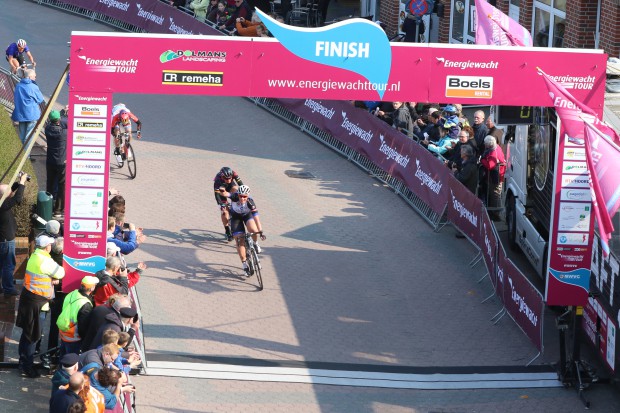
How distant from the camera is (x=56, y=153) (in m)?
21.3

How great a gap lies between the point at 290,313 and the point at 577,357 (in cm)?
445

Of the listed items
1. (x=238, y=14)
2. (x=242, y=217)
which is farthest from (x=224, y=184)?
(x=238, y=14)

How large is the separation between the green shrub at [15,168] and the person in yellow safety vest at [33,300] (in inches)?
125

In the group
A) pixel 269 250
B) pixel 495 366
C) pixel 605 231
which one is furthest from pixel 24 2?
pixel 605 231

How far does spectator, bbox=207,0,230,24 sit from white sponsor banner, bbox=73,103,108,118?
57.0ft

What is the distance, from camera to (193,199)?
2347cm

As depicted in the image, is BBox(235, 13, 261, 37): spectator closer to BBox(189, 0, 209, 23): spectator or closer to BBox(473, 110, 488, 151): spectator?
BBox(189, 0, 209, 23): spectator

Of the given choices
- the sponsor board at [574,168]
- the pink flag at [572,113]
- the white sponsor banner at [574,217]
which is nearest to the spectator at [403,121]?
the white sponsor banner at [574,217]

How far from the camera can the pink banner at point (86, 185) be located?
16033 mm

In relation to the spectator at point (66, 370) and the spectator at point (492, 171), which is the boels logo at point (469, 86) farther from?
the spectator at point (66, 370)

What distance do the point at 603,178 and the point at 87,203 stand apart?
668cm

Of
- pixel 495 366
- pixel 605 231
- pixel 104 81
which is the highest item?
pixel 104 81

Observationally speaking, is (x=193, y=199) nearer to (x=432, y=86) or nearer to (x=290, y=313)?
(x=290, y=313)

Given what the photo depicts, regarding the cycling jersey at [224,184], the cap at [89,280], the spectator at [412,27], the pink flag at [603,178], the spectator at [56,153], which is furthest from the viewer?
the spectator at [412,27]
